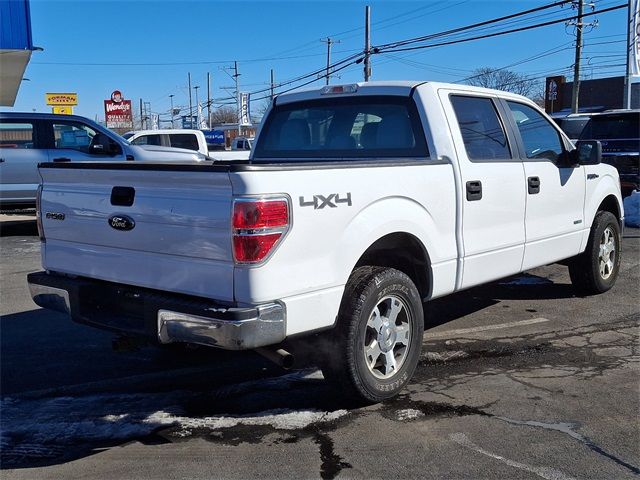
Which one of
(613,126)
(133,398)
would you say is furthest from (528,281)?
(613,126)

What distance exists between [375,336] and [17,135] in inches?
400

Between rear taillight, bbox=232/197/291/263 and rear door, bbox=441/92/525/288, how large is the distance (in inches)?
73.3

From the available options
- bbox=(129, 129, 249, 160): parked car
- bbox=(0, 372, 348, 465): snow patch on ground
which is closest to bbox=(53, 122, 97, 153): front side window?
bbox=(129, 129, 249, 160): parked car

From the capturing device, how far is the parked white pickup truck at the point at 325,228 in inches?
138

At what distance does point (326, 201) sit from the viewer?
374 cm

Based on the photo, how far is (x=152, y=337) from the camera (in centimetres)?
381

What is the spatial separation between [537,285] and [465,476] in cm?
477

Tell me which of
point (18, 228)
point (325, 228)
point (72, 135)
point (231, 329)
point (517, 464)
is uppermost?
point (72, 135)

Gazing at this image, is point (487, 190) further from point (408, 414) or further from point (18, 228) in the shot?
point (18, 228)

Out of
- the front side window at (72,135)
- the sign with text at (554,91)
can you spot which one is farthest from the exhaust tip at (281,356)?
the sign with text at (554,91)

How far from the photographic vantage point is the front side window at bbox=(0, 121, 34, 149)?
12.1 metres

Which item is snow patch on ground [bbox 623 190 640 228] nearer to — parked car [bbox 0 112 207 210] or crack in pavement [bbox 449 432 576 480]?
parked car [bbox 0 112 207 210]

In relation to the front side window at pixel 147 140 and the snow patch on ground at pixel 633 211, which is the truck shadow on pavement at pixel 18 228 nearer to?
the front side window at pixel 147 140

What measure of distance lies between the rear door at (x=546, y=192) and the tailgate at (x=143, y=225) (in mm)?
3047
